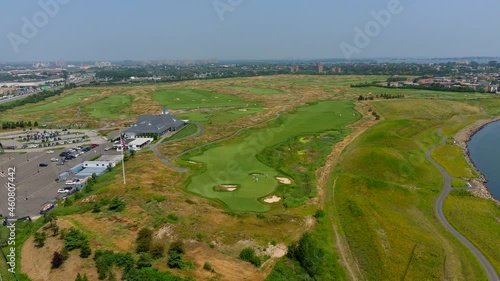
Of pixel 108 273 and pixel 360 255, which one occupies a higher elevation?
pixel 108 273

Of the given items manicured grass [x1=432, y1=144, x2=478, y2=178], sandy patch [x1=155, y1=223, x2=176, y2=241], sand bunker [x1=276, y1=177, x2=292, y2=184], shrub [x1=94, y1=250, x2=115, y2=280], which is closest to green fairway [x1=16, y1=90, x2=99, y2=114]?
sand bunker [x1=276, y1=177, x2=292, y2=184]

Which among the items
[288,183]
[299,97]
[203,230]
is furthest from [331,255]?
[299,97]

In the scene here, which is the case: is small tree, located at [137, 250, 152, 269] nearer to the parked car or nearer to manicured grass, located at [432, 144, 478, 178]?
the parked car

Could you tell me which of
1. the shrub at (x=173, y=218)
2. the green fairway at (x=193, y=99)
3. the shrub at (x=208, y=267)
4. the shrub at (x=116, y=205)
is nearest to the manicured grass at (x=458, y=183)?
the shrub at (x=208, y=267)

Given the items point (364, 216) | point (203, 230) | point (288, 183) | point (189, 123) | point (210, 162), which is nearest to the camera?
point (203, 230)

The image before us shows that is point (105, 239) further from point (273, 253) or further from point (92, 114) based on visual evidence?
point (92, 114)

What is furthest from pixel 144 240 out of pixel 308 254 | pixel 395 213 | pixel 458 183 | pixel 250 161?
pixel 458 183

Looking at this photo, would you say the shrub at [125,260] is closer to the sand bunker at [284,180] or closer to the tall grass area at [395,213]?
the tall grass area at [395,213]
